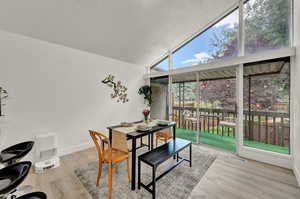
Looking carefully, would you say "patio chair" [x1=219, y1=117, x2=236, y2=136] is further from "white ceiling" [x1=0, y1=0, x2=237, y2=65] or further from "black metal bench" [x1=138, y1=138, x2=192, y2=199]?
"white ceiling" [x1=0, y1=0, x2=237, y2=65]

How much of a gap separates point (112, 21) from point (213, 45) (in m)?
2.73

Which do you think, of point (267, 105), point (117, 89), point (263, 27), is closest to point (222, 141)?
point (267, 105)

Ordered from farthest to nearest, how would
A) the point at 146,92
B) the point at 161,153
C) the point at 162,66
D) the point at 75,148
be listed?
the point at 146,92
the point at 162,66
the point at 75,148
the point at 161,153

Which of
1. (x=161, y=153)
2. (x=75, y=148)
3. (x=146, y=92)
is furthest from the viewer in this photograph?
(x=146, y=92)

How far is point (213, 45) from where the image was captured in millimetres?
3445

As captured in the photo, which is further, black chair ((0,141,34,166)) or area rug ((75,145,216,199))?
area rug ((75,145,216,199))

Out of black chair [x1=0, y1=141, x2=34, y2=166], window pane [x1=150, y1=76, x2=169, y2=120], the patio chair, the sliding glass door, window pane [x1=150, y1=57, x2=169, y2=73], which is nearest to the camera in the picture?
black chair [x1=0, y1=141, x2=34, y2=166]

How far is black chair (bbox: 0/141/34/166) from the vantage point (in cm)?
147

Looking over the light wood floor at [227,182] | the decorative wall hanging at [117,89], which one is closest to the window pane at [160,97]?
the decorative wall hanging at [117,89]

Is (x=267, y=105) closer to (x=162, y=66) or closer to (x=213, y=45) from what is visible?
(x=213, y=45)

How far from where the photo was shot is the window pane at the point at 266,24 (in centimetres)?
254

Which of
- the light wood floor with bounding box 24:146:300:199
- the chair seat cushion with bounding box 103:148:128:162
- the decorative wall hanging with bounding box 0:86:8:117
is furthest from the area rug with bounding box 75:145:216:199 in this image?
the decorative wall hanging with bounding box 0:86:8:117

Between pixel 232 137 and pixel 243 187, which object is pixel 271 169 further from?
pixel 232 137

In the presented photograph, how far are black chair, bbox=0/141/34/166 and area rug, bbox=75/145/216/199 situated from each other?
87 cm
